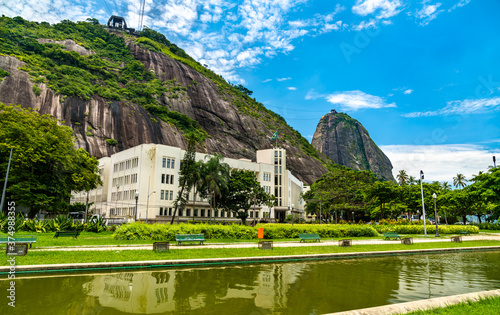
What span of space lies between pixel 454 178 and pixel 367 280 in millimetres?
123047

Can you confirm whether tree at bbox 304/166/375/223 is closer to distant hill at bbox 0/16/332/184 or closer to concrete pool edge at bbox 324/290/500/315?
distant hill at bbox 0/16/332/184

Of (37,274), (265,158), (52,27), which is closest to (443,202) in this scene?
(265,158)

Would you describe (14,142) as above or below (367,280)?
above

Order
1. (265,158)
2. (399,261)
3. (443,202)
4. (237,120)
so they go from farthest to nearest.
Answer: (237,120) → (265,158) → (443,202) → (399,261)

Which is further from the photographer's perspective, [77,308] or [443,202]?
[443,202]

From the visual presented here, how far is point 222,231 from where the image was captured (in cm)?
2900

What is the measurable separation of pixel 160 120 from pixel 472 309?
113 meters

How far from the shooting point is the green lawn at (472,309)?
6970 millimetres

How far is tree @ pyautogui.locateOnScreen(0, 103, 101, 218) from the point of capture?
126ft

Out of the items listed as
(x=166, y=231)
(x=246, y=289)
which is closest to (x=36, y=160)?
(x=166, y=231)

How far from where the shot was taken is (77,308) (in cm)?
789

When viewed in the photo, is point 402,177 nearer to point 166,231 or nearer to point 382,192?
point 382,192

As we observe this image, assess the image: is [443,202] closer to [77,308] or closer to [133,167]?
[133,167]

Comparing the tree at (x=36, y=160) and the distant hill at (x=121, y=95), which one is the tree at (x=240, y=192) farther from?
the distant hill at (x=121, y=95)
